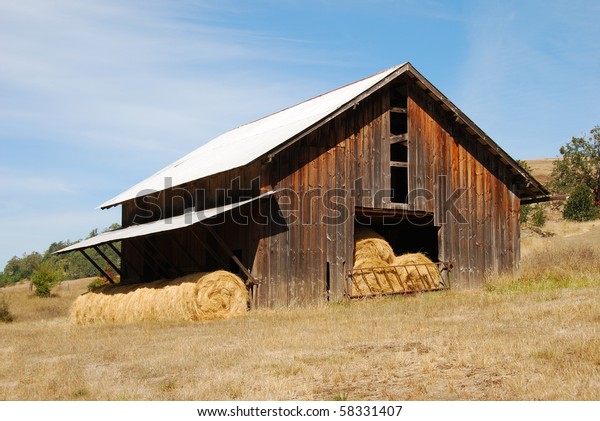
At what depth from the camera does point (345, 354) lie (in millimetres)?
11344

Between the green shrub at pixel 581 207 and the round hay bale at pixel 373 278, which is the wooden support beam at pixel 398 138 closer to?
the round hay bale at pixel 373 278

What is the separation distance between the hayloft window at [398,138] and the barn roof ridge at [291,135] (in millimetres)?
888

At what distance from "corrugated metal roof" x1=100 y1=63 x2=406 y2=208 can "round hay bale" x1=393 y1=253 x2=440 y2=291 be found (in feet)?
16.2

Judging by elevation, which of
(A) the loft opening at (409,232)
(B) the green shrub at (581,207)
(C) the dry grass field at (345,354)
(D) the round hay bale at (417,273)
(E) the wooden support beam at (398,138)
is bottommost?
(C) the dry grass field at (345,354)

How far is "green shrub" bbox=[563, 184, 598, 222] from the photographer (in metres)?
53.7

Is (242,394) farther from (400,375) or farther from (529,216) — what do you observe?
(529,216)

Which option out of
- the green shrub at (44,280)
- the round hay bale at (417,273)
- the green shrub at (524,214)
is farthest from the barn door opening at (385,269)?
the green shrub at (524,214)

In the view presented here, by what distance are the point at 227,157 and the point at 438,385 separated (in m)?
14.9

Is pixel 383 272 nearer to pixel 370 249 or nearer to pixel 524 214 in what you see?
pixel 370 249

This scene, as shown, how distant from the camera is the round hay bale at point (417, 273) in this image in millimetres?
21422

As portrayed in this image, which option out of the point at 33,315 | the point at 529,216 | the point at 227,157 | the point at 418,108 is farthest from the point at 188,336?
the point at 529,216

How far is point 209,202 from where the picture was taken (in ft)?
73.5

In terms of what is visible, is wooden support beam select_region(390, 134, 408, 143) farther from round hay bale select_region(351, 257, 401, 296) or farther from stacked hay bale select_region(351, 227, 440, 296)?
round hay bale select_region(351, 257, 401, 296)

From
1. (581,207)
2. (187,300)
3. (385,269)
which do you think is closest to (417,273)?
(385,269)
